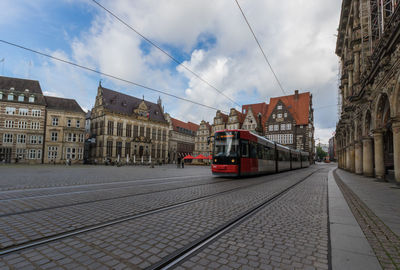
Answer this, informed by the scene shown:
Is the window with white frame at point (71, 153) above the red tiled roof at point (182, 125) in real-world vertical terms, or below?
below

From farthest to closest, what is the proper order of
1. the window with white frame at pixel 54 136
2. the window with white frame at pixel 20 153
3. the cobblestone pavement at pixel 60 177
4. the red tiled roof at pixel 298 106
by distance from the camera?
the red tiled roof at pixel 298 106, the window with white frame at pixel 54 136, the window with white frame at pixel 20 153, the cobblestone pavement at pixel 60 177

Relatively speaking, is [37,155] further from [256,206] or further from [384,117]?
[384,117]

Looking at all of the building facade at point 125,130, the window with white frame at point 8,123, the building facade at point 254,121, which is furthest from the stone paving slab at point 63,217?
the building facade at point 254,121

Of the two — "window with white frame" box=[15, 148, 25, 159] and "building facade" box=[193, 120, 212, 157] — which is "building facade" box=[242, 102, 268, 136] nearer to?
"building facade" box=[193, 120, 212, 157]

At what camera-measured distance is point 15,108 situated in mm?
38125

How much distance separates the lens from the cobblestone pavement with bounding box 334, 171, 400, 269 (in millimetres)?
2803

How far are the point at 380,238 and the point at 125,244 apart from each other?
13.1 feet

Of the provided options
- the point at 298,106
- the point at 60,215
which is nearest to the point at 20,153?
the point at 60,215

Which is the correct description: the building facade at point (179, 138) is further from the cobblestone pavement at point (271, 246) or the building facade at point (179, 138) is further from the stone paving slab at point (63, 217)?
the cobblestone pavement at point (271, 246)

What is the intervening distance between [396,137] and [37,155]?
47716mm

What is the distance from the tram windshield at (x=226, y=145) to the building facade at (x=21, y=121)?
124ft

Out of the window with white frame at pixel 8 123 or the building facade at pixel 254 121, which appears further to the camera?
the building facade at pixel 254 121

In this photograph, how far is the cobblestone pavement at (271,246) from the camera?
106 inches

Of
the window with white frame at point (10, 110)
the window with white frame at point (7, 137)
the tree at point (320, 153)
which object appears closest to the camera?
the window with white frame at point (7, 137)
